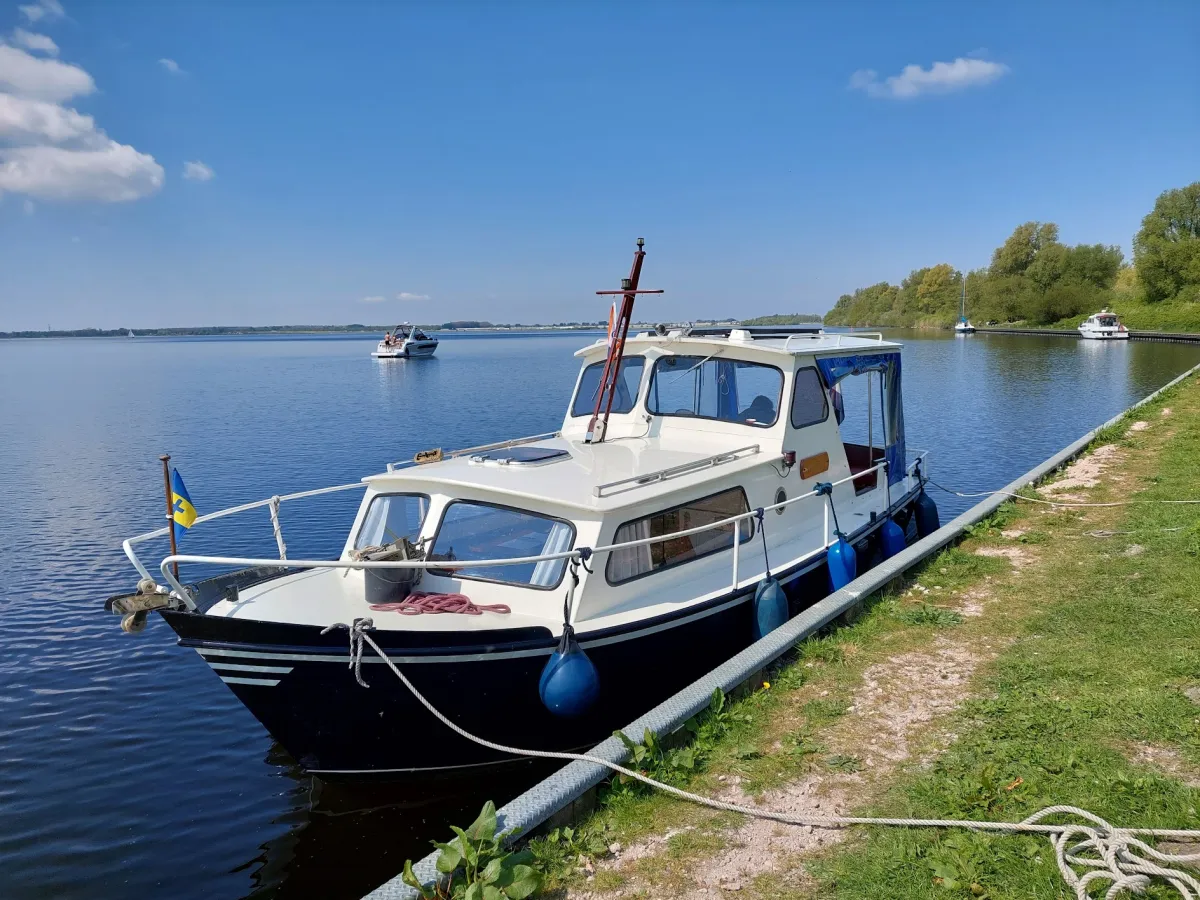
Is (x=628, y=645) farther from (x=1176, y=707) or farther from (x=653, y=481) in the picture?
(x=1176, y=707)

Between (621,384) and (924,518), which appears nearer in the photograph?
(621,384)

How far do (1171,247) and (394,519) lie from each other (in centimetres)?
9455

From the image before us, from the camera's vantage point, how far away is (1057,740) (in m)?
5.25

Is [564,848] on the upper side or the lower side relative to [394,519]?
lower

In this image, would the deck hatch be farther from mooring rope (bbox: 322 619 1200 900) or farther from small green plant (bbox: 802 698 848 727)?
mooring rope (bbox: 322 619 1200 900)

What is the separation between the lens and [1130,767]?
487 centimetres

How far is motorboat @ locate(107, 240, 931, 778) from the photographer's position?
20.5 feet

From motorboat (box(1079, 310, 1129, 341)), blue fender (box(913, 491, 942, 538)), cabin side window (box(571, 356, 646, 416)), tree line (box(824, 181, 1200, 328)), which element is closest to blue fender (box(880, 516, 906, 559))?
blue fender (box(913, 491, 942, 538))

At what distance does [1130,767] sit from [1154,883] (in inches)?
44.2

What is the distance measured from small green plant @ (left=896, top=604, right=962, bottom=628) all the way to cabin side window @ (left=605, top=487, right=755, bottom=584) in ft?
5.67

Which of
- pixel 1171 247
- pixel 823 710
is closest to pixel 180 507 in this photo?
pixel 823 710

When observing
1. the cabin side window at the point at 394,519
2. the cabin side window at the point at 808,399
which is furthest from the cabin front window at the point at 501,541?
the cabin side window at the point at 808,399

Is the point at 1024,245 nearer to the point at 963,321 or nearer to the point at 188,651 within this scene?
the point at 963,321

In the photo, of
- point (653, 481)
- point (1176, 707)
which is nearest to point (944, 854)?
point (1176, 707)
